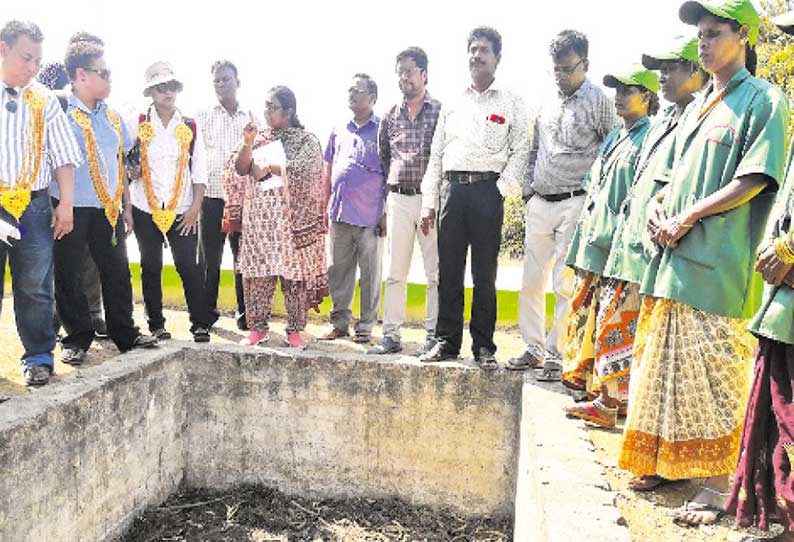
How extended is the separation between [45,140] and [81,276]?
3.26 feet

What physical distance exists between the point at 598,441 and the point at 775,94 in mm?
1917

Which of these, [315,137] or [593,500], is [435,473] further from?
[315,137]

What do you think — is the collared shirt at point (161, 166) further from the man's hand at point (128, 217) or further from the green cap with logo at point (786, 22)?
the green cap with logo at point (786, 22)

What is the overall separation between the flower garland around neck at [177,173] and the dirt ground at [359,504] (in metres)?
1.02

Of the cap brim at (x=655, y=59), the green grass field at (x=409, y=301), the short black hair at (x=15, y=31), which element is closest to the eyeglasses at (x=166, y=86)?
the short black hair at (x=15, y=31)

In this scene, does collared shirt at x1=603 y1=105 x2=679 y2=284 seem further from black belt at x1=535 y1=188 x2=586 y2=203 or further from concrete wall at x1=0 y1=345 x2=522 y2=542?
concrete wall at x1=0 y1=345 x2=522 y2=542

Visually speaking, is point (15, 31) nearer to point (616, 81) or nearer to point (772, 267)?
point (616, 81)

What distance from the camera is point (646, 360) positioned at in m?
2.87

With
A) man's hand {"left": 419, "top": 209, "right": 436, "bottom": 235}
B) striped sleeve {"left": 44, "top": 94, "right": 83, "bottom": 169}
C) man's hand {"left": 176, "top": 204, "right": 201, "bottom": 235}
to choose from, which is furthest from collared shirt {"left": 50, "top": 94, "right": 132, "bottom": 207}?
man's hand {"left": 419, "top": 209, "right": 436, "bottom": 235}

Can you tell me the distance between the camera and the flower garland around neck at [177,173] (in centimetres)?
479

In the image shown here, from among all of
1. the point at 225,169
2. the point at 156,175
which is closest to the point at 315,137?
the point at 225,169

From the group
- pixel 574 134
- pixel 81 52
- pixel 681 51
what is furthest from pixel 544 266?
pixel 81 52

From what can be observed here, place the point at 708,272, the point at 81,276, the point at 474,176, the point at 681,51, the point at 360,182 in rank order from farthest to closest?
the point at 360,182
the point at 81,276
the point at 474,176
the point at 681,51
the point at 708,272

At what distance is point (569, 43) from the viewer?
4.12 metres
